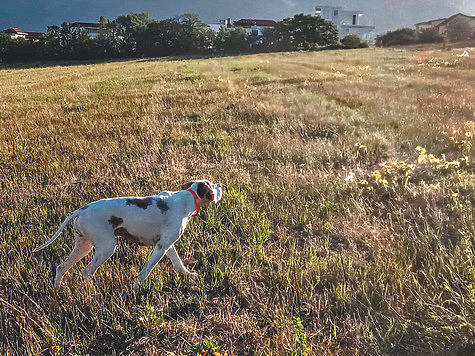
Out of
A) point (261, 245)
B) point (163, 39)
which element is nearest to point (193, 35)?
point (163, 39)

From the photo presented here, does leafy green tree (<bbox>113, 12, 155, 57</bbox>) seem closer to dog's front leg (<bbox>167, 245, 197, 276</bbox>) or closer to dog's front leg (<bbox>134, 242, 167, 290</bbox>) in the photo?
dog's front leg (<bbox>167, 245, 197, 276</bbox>)

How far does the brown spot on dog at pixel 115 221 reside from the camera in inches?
111

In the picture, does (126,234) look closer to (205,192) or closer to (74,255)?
(74,255)

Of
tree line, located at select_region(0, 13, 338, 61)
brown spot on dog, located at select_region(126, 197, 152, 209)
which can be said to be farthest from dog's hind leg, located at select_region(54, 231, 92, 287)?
tree line, located at select_region(0, 13, 338, 61)

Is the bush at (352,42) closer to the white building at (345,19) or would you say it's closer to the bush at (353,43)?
the bush at (353,43)

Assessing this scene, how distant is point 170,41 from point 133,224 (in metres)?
80.6

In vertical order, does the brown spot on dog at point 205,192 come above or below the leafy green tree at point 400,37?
below

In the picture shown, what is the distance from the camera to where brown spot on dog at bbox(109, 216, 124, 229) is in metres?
2.83

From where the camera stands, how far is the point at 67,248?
3.65 m

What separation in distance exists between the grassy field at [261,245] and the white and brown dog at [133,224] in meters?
0.28

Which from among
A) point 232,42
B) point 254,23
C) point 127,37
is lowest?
point 232,42

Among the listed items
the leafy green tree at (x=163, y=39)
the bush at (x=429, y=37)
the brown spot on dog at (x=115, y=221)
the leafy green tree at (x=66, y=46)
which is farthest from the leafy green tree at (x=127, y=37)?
the brown spot on dog at (x=115, y=221)

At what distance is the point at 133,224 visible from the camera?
289 centimetres

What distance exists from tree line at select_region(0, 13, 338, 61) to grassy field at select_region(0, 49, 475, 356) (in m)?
66.0
